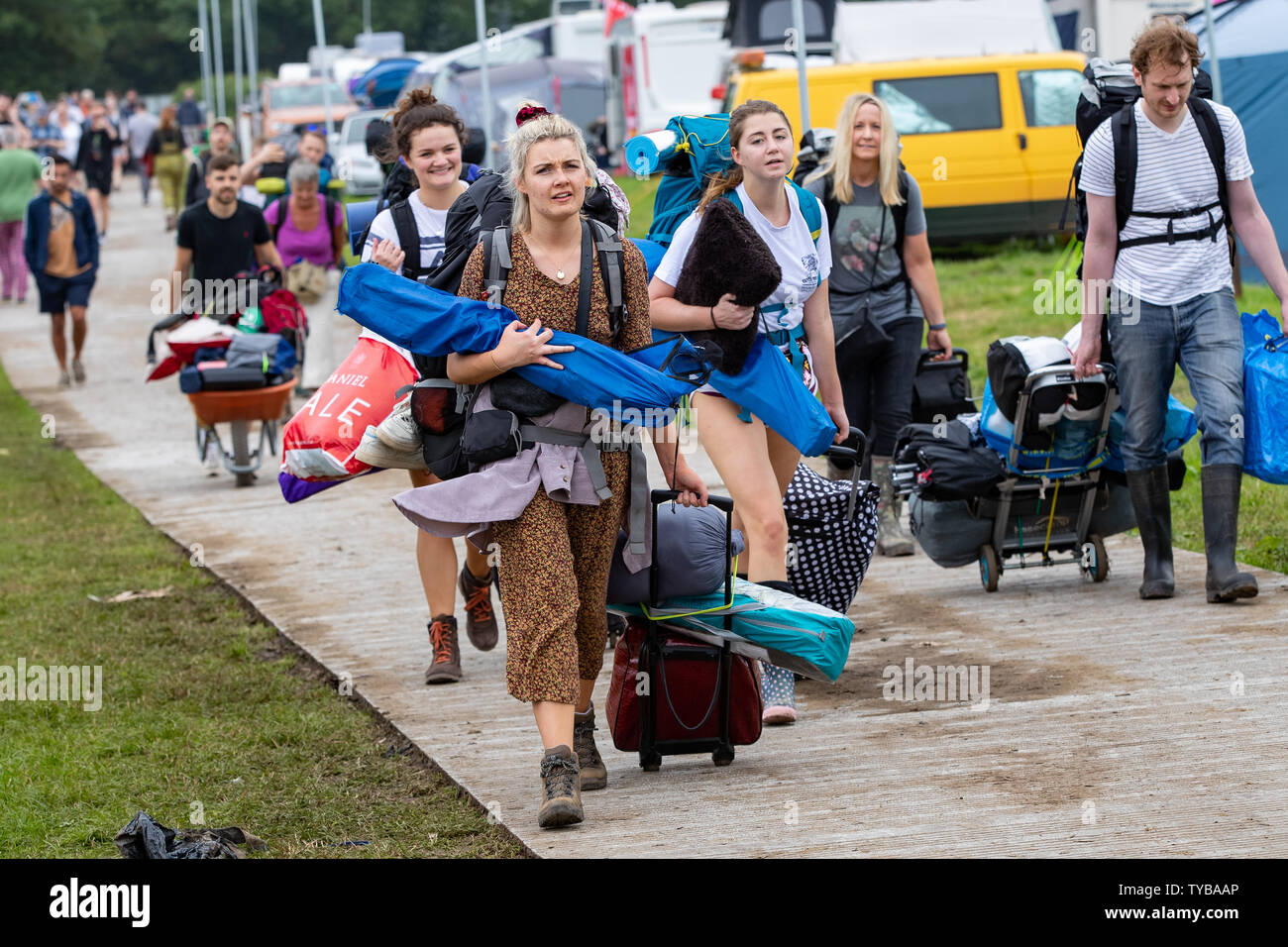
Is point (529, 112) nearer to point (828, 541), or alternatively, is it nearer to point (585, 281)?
point (585, 281)

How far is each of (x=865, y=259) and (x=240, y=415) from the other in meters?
4.88

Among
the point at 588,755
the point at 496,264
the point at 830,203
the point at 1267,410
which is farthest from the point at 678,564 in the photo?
A: the point at 830,203

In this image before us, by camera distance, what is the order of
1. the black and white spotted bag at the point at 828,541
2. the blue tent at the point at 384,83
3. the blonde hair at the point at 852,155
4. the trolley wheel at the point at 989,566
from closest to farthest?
the black and white spotted bag at the point at 828,541 < the trolley wheel at the point at 989,566 < the blonde hair at the point at 852,155 < the blue tent at the point at 384,83

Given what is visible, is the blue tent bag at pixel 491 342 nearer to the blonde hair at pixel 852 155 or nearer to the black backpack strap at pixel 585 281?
the black backpack strap at pixel 585 281

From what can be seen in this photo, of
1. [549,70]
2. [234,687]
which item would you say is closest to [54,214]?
[234,687]

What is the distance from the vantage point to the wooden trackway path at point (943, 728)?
4.88 m

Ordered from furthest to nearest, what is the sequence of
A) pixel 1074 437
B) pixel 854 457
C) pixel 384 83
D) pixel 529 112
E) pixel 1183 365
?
pixel 384 83
pixel 1074 437
pixel 1183 365
pixel 854 457
pixel 529 112

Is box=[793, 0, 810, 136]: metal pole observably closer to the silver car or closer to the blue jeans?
the blue jeans

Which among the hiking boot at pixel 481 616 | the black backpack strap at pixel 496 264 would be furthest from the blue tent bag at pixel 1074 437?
the black backpack strap at pixel 496 264

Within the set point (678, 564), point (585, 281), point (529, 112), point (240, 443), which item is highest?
point (529, 112)

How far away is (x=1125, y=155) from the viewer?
725 centimetres

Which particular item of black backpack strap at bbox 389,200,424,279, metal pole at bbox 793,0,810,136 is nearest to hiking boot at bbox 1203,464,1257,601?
black backpack strap at bbox 389,200,424,279

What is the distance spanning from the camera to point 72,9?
7738 centimetres

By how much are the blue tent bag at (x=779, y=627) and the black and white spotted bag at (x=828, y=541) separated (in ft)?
3.48
